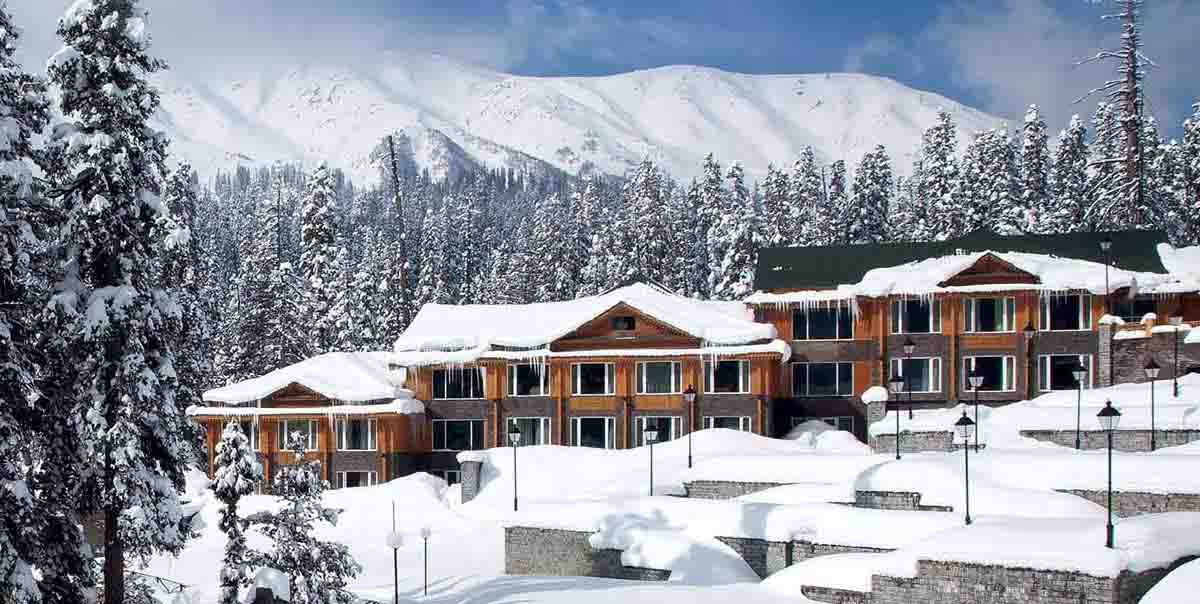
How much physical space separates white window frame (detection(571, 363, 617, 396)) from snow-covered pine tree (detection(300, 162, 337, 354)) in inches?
937

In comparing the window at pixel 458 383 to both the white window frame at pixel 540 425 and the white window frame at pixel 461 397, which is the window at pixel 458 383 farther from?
the white window frame at pixel 540 425

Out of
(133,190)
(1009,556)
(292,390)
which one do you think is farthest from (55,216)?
(292,390)

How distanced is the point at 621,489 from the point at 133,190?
22433 mm

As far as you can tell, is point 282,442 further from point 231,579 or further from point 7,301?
point 7,301

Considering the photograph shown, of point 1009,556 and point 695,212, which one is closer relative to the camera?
point 1009,556

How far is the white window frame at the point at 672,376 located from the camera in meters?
52.9

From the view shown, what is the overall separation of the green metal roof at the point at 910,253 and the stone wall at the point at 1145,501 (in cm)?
2199

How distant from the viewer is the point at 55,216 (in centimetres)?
2403

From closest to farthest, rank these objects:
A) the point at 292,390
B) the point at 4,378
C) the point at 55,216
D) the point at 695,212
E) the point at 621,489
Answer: the point at 4,378
the point at 55,216
the point at 621,489
the point at 292,390
the point at 695,212

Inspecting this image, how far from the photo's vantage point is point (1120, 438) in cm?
3847

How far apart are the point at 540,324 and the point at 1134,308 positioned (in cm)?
2401

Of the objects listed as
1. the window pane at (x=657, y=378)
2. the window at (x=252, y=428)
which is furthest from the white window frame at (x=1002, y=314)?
the window at (x=252, y=428)

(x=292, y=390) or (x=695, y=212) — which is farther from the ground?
(x=695, y=212)

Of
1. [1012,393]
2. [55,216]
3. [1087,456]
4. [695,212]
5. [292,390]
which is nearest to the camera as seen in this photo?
[55,216]
